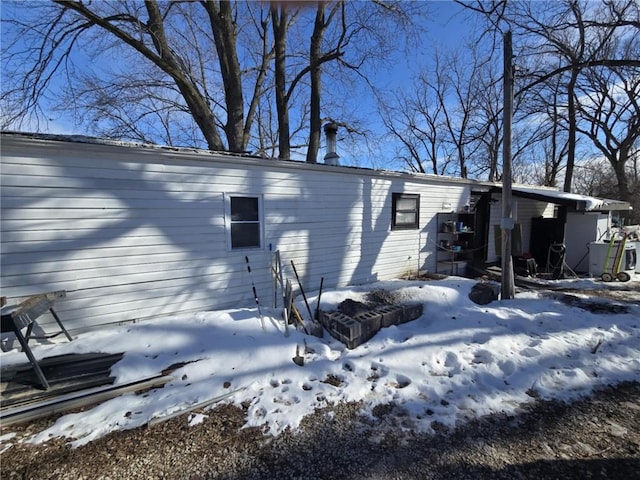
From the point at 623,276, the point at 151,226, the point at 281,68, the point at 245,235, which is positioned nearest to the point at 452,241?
the point at 623,276

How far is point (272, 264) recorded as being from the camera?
5.60 metres

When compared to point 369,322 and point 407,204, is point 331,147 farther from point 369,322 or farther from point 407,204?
point 369,322

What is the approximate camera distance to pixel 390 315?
4441 mm

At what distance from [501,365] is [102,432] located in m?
4.07

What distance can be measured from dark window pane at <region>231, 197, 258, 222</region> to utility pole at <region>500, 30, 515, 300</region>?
15.5 ft

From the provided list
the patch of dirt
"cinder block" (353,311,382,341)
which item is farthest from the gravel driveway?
the patch of dirt

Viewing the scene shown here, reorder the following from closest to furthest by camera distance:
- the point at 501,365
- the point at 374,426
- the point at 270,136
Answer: the point at 374,426
the point at 501,365
the point at 270,136

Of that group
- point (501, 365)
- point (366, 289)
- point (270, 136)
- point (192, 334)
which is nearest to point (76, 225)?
point (192, 334)

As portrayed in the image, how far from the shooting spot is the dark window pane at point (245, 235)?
527 cm

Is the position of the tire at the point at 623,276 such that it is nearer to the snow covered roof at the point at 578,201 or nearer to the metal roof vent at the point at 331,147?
the snow covered roof at the point at 578,201

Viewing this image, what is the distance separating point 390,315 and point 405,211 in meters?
3.96

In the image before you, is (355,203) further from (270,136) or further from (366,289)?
(270,136)

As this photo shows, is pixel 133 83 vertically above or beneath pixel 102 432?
above

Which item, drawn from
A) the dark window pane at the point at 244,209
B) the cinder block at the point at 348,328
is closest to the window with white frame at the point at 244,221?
the dark window pane at the point at 244,209
